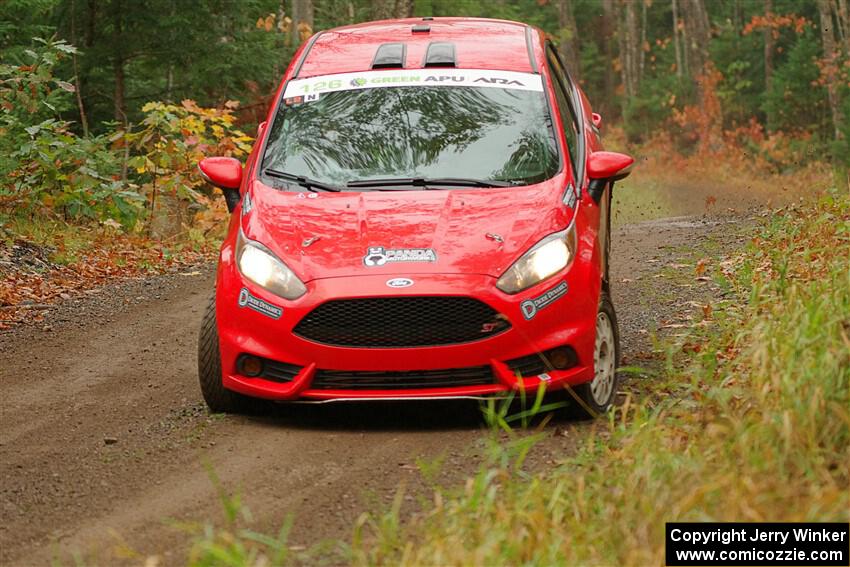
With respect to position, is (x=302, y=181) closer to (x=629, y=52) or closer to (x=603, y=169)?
(x=603, y=169)

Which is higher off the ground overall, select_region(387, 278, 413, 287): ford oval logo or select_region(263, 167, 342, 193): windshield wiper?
select_region(263, 167, 342, 193): windshield wiper

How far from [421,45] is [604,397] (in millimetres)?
2770

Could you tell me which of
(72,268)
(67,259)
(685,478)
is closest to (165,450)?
(685,478)

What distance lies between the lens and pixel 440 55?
752cm

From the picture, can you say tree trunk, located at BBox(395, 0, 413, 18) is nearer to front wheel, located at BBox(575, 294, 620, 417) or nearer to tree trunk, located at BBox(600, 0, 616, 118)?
front wheel, located at BBox(575, 294, 620, 417)

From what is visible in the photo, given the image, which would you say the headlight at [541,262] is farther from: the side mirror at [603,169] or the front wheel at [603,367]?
the side mirror at [603,169]

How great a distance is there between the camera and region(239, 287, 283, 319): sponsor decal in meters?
5.90

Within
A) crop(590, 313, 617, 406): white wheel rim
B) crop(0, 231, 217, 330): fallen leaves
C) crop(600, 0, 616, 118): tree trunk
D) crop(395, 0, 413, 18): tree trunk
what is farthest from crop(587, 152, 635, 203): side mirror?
crop(600, 0, 616, 118): tree trunk

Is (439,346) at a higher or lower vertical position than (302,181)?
lower

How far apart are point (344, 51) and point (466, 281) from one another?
259cm

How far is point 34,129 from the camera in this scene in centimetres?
1244

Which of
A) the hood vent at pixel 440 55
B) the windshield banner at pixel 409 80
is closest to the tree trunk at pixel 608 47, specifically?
the hood vent at pixel 440 55

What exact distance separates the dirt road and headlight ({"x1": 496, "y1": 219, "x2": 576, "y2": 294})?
2.43 ft

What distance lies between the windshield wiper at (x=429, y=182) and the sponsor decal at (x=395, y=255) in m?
0.75
